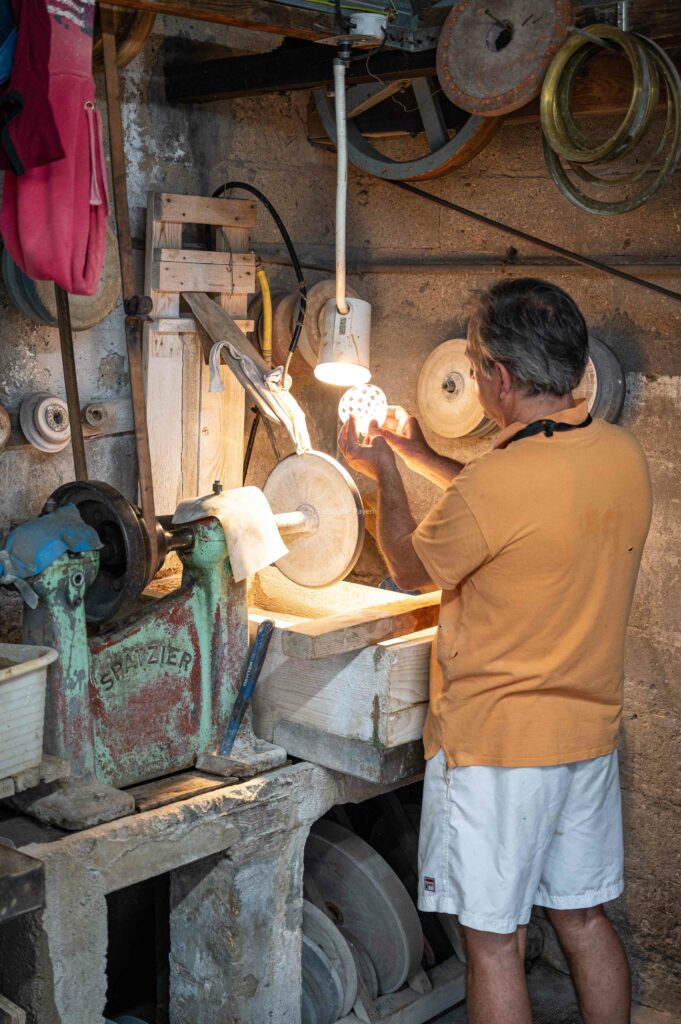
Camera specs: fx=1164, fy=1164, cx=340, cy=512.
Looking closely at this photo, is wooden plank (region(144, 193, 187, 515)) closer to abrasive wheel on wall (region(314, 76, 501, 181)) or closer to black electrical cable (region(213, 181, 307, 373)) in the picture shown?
black electrical cable (region(213, 181, 307, 373))

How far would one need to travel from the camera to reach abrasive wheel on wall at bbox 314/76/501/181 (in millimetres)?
3791

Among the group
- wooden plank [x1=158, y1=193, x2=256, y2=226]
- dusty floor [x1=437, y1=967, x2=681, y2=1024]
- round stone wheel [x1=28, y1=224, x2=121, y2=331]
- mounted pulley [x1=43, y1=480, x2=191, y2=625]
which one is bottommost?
dusty floor [x1=437, y1=967, x2=681, y2=1024]

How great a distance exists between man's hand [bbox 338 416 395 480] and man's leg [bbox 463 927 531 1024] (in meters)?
1.20

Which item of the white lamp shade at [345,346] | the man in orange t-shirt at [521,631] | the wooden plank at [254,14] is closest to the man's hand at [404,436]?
the white lamp shade at [345,346]

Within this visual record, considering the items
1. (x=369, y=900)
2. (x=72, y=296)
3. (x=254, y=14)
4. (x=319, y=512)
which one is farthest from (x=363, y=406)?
(x=369, y=900)

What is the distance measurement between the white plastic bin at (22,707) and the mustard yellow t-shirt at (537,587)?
0.93 m

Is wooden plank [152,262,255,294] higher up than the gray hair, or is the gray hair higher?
wooden plank [152,262,255,294]

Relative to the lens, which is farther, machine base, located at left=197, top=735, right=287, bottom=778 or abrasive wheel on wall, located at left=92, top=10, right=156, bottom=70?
abrasive wheel on wall, located at left=92, top=10, right=156, bottom=70

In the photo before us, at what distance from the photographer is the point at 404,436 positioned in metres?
3.33

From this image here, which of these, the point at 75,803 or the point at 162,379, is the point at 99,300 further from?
the point at 75,803

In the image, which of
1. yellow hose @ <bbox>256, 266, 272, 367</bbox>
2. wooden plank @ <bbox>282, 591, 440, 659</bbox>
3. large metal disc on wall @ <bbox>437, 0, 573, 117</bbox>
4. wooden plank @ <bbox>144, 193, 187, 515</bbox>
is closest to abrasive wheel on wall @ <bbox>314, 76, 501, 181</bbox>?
large metal disc on wall @ <bbox>437, 0, 573, 117</bbox>

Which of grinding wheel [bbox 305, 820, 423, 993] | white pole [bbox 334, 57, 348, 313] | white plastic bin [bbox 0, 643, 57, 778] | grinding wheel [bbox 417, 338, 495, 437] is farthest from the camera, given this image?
grinding wheel [bbox 417, 338, 495, 437]

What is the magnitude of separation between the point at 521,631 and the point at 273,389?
119 cm

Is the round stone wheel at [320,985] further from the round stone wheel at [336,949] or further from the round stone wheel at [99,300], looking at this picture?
the round stone wheel at [99,300]
